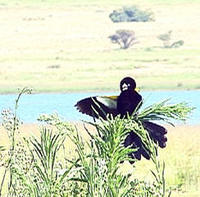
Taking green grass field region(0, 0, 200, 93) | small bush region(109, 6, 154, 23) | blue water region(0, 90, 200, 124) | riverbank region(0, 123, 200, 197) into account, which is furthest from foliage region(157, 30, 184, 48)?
riverbank region(0, 123, 200, 197)

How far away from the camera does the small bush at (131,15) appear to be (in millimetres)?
63188

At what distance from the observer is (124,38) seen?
5353 centimetres

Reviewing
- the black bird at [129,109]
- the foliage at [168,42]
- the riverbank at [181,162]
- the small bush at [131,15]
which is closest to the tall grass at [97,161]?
the black bird at [129,109]

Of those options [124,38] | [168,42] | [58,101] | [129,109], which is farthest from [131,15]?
[129,109]

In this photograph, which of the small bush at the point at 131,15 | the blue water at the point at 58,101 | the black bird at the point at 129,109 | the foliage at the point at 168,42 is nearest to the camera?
the black bird at the point at 129,109

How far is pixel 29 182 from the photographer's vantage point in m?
3.55

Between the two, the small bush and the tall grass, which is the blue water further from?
the tall grass

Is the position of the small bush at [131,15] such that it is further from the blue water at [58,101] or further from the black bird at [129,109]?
the black bird at [129,109]

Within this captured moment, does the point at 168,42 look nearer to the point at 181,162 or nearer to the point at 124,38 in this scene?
the point at 124,38

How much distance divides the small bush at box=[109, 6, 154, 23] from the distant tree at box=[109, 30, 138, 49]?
21.9 feet

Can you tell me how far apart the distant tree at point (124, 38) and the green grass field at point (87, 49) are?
398mm

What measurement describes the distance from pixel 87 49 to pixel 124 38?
6.75 feet

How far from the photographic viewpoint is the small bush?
6319 centimetres

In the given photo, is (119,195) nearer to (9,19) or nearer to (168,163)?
(168,163)
